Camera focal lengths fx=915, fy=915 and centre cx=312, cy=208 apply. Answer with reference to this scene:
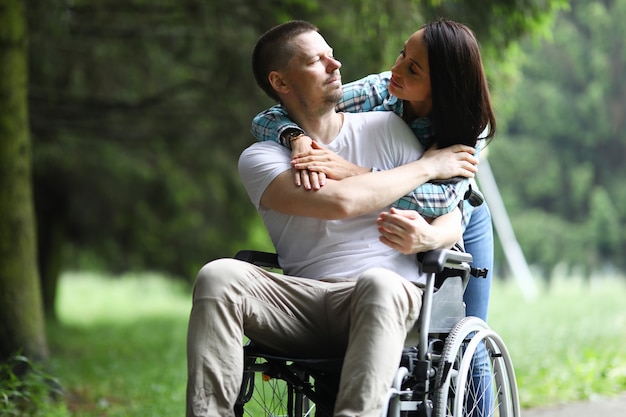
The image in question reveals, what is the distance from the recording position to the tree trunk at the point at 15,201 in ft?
19.5

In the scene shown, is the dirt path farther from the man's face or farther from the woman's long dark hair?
the man's face

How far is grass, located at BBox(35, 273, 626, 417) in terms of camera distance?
18.4 ft

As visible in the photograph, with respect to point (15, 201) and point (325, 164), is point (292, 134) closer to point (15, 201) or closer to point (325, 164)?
point (325, 164)

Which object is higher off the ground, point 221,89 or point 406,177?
point 221,89

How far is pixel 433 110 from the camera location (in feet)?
9.92

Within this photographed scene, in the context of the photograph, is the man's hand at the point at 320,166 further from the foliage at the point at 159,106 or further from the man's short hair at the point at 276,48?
the foliage at the point at 159,106

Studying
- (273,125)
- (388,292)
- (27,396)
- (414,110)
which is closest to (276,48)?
(273,125)

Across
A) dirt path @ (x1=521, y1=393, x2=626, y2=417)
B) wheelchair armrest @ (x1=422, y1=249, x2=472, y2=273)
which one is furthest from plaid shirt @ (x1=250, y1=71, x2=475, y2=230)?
dirt path @ (x1=521, y1=393, x2=626, y2=417)

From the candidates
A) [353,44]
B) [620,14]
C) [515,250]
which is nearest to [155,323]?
[353,44]

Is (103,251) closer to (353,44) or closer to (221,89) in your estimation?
(221,89)

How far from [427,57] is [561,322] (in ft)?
25.0

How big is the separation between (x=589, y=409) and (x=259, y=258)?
2721mm

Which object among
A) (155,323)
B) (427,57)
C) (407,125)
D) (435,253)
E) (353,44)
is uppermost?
(353,44)

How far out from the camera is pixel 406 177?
9.30 feet
